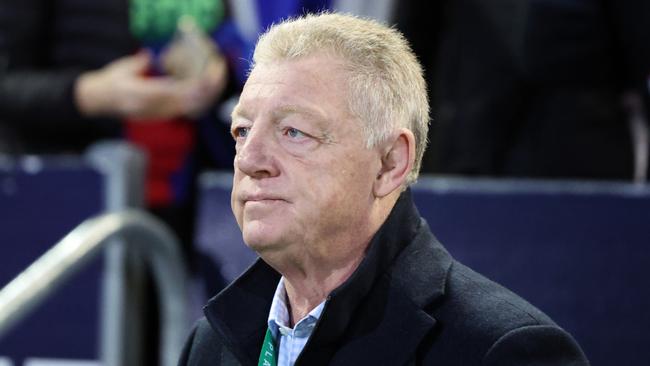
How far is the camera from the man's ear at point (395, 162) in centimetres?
241

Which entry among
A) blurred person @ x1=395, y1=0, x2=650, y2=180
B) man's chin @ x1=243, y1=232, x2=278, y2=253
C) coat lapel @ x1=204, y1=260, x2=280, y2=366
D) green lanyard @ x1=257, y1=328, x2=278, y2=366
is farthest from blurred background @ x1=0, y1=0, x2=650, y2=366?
man's chin @ x1=243, y1=232, x2=278, y2=253

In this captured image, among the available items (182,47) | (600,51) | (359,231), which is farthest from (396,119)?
(182,47)

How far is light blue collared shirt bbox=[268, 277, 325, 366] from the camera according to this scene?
244 centimetres

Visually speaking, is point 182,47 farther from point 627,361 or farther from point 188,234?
point 627,361

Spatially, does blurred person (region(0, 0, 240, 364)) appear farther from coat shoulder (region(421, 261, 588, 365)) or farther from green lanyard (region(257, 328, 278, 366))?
coat shoulder (region(421, 261, 588, 365))

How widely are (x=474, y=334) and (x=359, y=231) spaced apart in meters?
0.29

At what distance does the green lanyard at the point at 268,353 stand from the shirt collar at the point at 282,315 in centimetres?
2

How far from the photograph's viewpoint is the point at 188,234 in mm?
4832

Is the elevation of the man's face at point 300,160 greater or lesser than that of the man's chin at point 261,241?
greater

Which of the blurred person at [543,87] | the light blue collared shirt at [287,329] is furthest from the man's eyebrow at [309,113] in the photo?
the blurred person at [543,87]

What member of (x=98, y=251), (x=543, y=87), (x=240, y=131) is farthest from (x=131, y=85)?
(x=240, y=131)

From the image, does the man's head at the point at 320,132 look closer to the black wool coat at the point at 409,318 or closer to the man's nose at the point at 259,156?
the man's nose at the point at 259,156

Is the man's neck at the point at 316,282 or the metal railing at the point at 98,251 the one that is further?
the metal railing at the point at 98,251

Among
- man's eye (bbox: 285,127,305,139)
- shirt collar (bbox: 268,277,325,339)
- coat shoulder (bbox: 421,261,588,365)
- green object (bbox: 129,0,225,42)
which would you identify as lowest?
shirt collar (bbox: 268,277,325,339)
